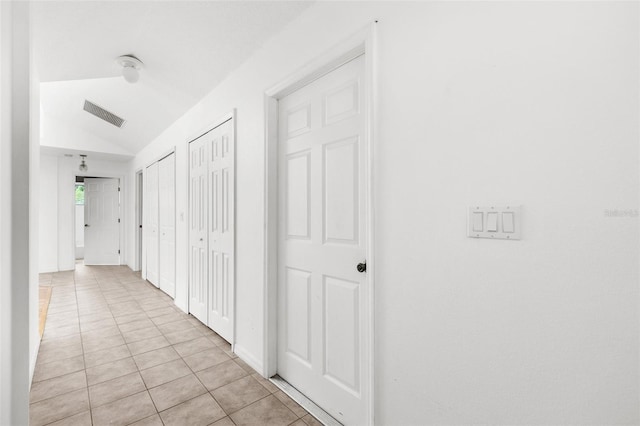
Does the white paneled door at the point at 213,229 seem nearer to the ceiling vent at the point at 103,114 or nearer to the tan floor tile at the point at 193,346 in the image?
the tan floor tile at the point at 193,346

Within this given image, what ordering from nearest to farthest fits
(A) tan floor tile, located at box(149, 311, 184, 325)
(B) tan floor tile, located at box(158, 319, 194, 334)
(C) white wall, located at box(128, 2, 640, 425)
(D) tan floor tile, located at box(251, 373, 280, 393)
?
(C) white wall, located at box(128, 2, 640, 425)
(D) tan floor tile, located at box(251, 373, 280, 393)
(B) tan floor tile, located at box(158, 319, 194, 334)
(A) tan floor tile, located at box(149, 311, 184, 325)

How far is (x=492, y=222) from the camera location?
1059 millimetres

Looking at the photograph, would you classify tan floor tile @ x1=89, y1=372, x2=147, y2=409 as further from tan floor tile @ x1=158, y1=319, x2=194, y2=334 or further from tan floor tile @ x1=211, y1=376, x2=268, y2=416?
tan floor tile @ x1=158, y1=319, x2=194, y2=334

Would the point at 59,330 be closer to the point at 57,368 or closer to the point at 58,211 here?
the point at 57,368

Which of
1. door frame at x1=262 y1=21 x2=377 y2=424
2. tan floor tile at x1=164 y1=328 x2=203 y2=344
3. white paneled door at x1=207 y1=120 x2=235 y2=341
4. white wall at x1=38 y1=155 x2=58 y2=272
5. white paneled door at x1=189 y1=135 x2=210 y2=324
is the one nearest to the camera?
door frame at x1=262 y1=21 x2=377 y2=424

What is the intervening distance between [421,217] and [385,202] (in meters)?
0.19

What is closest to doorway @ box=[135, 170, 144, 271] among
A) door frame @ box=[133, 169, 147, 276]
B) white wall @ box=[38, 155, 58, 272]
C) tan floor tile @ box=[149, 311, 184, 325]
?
door frame @ box=[133, 169, 147, 276]

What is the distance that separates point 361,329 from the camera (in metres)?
1.55

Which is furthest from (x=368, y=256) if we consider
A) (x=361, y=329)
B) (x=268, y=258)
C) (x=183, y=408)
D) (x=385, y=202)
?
(x=183, y=408)

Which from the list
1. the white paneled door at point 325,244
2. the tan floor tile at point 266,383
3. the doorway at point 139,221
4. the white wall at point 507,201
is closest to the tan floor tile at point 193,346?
the tan floor tile at point 266,383

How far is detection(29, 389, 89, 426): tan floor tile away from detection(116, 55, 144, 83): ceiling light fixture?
254 centimetres

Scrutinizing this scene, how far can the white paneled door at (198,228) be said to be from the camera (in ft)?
10.5

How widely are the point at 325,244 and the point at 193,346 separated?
180cm

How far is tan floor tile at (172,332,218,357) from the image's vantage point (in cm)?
262
